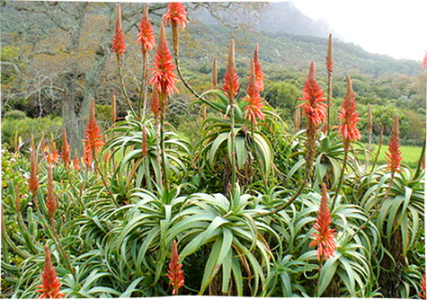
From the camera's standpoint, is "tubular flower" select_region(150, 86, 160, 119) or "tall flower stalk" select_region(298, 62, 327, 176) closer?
"tall flower stalk" select_region(298, 62, 327, 176)

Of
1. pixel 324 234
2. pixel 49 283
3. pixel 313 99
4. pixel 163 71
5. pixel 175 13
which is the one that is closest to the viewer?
pixel 49 283

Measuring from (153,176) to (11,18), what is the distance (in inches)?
571

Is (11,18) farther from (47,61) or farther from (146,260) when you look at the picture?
(146,260)

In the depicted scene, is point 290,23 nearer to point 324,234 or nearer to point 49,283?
point 324,234

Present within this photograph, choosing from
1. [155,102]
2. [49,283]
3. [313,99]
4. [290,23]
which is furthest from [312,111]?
[290,23]

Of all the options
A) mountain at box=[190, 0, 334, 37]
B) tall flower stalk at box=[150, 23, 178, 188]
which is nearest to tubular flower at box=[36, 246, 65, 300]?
tall flower stalk at box=[150, 23, 178, 188]

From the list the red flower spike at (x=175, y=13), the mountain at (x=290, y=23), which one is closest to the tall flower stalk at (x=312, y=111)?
the red flower spike at (x=175, y=13)

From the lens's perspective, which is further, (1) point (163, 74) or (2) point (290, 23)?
(2) point (290, 23)

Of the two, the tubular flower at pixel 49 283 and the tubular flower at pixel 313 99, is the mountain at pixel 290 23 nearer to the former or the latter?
the tubular flower at pixel 313 99

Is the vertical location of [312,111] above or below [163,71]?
below

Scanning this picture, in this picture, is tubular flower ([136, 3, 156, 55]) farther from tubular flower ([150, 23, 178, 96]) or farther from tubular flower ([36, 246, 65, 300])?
tubular flower ([36, 246, 65, 300])

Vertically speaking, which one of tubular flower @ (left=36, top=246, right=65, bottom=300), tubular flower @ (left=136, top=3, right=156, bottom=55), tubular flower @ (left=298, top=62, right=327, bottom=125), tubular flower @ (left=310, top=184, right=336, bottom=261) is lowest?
tubular flower @ (left=36, top=246, right=65, bottom=300)

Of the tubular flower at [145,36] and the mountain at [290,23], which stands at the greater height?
the mountain at [290,23]

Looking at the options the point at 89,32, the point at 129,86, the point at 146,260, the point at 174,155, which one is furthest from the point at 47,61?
the point at 146,260
